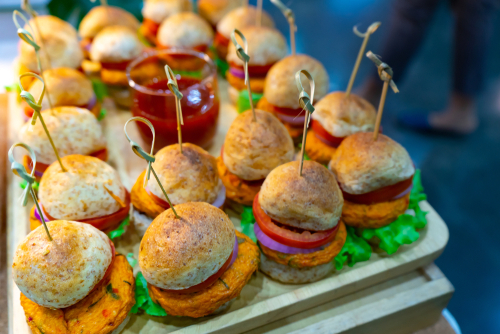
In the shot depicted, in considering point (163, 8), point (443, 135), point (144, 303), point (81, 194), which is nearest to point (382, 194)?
point (144, 303)

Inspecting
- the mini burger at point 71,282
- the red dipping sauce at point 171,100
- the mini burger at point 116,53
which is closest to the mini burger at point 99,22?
the mini burger at point 116,53

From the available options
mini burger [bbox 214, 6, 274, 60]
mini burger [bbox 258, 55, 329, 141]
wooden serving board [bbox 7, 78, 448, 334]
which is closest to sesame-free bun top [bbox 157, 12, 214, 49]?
mini burger [bbox 214, 6, 274, 60]

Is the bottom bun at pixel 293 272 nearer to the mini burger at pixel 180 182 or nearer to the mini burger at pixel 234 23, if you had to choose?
the mini burger at pixel 180 182

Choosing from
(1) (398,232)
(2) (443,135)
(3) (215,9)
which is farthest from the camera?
(2) (443,135)

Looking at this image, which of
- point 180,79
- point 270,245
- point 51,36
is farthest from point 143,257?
point 51,36

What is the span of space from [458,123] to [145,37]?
3839 millimetres

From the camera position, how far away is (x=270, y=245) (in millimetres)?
2299

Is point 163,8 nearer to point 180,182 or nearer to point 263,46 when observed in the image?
point 263,46

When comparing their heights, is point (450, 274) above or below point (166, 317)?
below

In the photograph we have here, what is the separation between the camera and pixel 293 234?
2.26m

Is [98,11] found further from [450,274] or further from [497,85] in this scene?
[497,85]

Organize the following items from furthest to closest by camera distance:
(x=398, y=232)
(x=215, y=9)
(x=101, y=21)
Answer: (x=215, y=9), (x=101, y=21), (x=398, y=232)

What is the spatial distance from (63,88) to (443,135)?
4.39 metres

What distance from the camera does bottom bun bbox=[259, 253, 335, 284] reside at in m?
2.35
